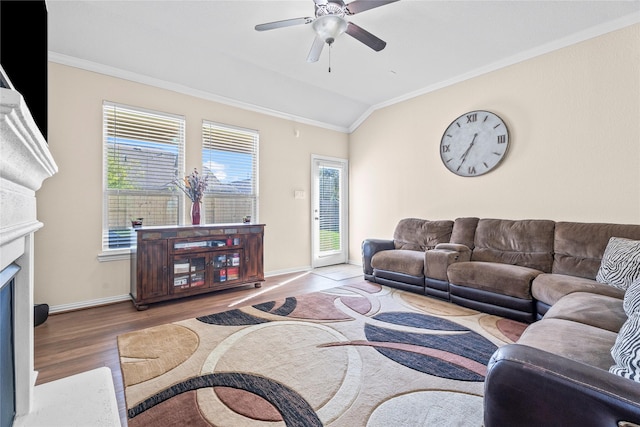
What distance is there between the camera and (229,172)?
14.1 ft

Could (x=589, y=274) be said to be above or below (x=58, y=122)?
below

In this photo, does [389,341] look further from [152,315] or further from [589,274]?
[152,315]

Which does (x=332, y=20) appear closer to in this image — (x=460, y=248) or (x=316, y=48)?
(x=316, y=48)

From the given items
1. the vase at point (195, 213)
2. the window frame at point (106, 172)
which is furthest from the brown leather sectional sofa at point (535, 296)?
the window frame at point (106, 172)

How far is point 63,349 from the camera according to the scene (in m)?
2.26

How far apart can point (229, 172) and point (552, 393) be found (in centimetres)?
415

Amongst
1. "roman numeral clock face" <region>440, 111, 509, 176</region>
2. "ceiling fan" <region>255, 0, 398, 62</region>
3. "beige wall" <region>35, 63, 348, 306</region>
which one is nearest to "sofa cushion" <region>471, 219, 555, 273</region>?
"roman numeral clock face" <region>440, 111, 509, 176</region>

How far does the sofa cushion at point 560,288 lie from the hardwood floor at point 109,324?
2.29m

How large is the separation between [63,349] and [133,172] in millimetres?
1993

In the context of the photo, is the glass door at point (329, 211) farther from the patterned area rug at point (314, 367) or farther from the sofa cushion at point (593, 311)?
the sofa cushion at point (593, 311)

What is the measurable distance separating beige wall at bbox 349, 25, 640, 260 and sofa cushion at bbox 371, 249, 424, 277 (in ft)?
3.48

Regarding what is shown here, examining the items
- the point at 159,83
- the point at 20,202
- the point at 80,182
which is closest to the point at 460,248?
the point at 20,202

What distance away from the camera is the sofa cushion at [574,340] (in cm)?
124

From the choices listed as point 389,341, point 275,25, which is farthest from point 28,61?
point 389,341
